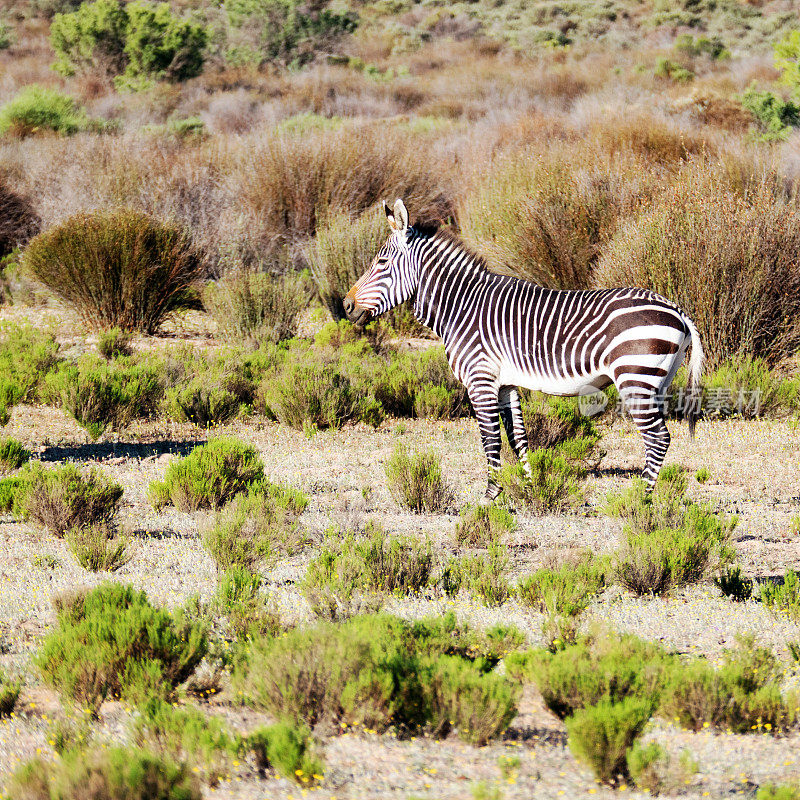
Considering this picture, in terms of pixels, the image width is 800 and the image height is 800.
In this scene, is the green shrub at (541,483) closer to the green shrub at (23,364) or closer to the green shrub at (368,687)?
the green shrub at (368,687)

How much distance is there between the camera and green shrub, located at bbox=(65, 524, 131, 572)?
5.56 m

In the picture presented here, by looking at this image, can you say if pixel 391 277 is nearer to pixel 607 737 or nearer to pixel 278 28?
pixel 607 737

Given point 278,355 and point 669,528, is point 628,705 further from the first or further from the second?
point 278,355

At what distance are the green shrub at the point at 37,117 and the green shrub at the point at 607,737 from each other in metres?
23.5

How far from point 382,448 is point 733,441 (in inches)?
117

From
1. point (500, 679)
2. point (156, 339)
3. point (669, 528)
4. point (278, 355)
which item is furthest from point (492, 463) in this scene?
point (156, 339)

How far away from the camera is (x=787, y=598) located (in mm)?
4824

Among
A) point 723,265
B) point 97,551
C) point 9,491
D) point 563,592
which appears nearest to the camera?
point 563,592

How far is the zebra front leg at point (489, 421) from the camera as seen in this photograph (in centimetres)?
697

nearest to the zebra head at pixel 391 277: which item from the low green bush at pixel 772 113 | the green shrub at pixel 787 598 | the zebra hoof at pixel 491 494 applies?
the zebra hoof at pixel 491 494

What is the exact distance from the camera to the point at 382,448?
872 centimetres

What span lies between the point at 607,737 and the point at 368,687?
0.85 m

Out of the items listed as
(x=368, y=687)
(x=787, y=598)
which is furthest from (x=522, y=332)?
(x=368, y=687)

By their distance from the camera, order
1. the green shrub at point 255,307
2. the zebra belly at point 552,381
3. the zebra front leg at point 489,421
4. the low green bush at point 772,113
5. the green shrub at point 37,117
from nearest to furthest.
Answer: the zebra belly at point 552,381 → the zebra front leg at point 489,421 → the green shrub at point 255,307 → the low green bush at point 772,113 → the green shrub at point 37,117
